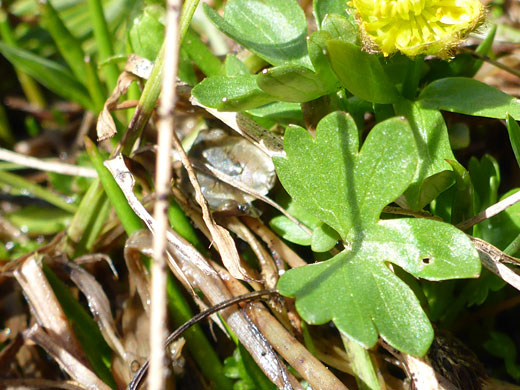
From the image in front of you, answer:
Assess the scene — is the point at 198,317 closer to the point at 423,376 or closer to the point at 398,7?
the point at 423,376

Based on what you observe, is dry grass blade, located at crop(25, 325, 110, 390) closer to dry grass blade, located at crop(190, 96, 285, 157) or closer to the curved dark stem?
the curved dark stem

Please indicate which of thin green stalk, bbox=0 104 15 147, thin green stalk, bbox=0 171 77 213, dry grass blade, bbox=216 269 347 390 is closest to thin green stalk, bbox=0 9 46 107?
thin green stalk, bbox=0 104 15 147

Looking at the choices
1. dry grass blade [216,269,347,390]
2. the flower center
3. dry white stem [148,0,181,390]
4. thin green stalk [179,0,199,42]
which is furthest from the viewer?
thin green stalk [179,0,199,42]

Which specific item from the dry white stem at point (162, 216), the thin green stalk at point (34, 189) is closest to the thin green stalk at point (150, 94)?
the dry white stem at point (162, 216)

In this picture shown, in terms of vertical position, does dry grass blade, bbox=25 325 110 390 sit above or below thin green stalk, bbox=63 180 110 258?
below

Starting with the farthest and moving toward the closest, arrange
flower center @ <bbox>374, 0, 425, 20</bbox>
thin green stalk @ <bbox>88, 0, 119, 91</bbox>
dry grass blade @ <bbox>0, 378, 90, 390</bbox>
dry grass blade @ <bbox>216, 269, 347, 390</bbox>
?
1. thin green stalk @ <bbox>88, 0, 119, 91</bbox>
2. dry grass blade @ <bbox>0, 378, 90, 390</bbox>
3. dry grass blade @ <bbox>216, 269, 347, 390</bbox>
4. flower center @ <bbox>374, 0, 425, 20</bbox>

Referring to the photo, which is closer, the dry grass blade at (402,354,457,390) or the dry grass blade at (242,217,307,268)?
the dry grass blade at (402,354,457,390)

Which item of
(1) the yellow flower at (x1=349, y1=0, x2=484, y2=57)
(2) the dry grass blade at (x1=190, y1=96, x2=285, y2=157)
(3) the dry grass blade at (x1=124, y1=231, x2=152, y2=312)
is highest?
(1) the yellow flower at (x1=349, y1=0, x2=484, y2=57)
